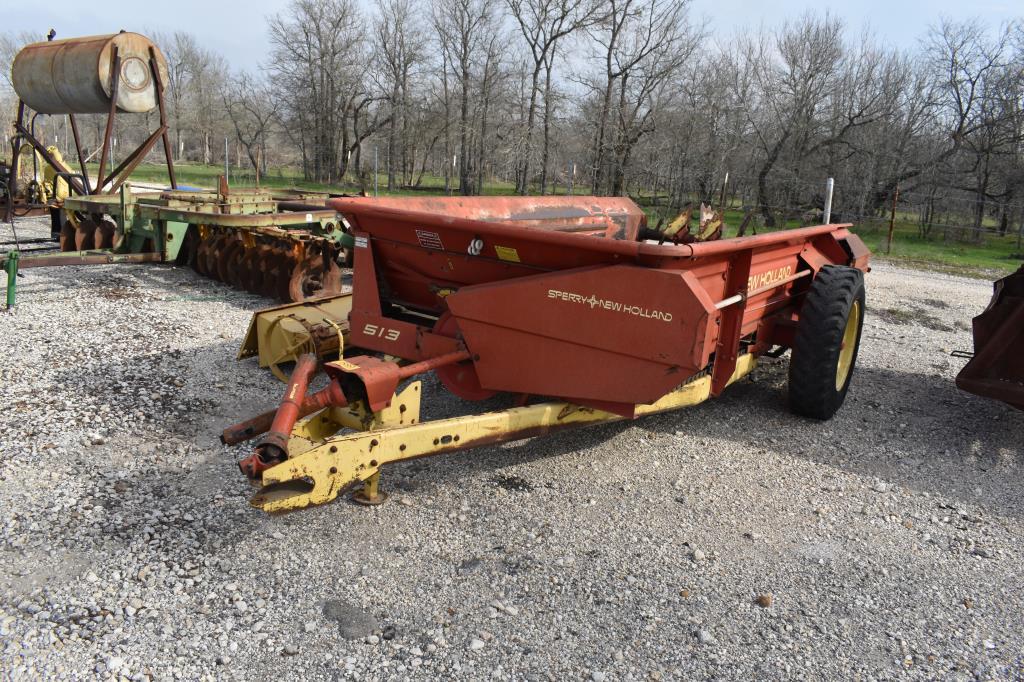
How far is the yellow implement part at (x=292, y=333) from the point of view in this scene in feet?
16.3

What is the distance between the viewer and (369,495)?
3406mm

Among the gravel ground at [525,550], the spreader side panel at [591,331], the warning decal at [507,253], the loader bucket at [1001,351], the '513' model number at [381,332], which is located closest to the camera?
the gravel ground at [525,550]

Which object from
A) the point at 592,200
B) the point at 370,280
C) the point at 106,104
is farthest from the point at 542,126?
the point at 370,280

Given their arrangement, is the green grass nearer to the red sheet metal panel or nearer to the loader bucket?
the loader bucket

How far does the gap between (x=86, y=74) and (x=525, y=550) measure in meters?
9.23

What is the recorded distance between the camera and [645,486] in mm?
3783

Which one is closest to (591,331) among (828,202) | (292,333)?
(292,333)

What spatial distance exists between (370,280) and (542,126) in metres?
21.3

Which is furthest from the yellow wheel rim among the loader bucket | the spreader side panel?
the spreader side panel

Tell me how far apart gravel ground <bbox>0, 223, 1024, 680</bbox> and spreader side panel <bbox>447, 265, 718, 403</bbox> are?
1.86 feet

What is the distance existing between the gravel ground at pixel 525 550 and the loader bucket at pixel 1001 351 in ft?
1.05

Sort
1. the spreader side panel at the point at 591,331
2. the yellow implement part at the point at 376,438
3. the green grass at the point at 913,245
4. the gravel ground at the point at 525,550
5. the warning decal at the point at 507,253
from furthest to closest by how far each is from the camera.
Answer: the green grass at the point at 913,245, the warning decal at the point at 507,253, the spreader side panel at the point at 591,331, the yellow implement part at the point at 376,438, the gravel ground at the point at 525,550

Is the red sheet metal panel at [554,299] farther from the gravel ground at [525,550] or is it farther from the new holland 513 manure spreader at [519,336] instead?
the gravel ground at [525,550]

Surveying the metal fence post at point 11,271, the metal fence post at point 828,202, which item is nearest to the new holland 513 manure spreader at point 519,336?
the metal fence post at point 11,271
